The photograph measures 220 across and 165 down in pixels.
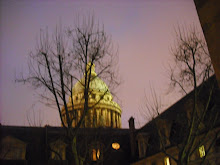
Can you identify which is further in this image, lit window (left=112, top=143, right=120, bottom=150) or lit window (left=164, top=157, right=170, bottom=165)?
lit window (left=112, top=143, right=120, bottom=150)

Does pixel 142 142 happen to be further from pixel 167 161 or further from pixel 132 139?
pixel 167 161

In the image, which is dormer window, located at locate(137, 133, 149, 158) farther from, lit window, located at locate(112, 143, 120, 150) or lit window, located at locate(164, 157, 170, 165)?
lit window, located at locate(164, 157, 170, 165)

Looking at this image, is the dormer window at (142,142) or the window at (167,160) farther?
the dormer window at (142,142)

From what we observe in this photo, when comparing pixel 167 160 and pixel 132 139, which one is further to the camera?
pixel 132 139

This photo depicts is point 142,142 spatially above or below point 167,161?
above

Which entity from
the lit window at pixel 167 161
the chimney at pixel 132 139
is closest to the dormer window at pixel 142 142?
the chimney at pixel 132 139

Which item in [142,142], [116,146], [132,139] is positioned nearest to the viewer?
[142,142]

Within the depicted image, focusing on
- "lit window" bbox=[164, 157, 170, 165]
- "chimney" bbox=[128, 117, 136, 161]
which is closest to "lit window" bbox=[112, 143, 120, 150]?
"chimney" bbox=[128, 117, 136, 161]

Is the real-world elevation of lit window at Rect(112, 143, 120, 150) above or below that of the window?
above

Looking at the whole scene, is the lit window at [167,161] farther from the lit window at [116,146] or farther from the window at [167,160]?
the lit window at [116,146]

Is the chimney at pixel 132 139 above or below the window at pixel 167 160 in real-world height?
above

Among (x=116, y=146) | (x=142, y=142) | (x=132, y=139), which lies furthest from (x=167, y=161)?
(x=116, y=146)

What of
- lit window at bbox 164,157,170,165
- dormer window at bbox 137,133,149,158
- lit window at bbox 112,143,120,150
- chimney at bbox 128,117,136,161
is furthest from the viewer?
lit window at bbox 112,143,120,150

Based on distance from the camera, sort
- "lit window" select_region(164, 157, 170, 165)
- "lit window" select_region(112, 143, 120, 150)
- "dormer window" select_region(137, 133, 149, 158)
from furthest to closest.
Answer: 1. "lit window" select_region(112, 143, 120, 150)
2. "dormer window" select_region(137, 133, 149, 158)
3. "lit window" select_region(164, 157, 170, 165)
